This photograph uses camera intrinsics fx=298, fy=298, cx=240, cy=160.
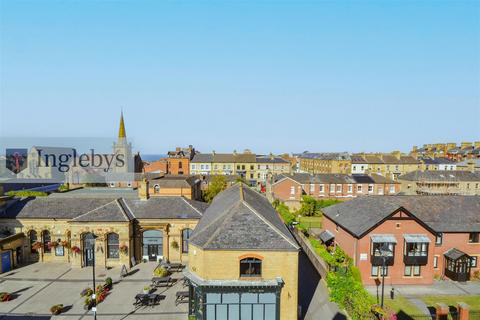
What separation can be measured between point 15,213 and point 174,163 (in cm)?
5563

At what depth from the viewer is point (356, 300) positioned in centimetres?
2075

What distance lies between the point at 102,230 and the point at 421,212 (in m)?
34.0

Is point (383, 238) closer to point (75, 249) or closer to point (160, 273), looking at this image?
point (160, 273)

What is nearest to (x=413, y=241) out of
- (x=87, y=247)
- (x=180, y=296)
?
(x=180, y=296)

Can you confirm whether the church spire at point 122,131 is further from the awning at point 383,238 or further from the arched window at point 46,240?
the awning at point 383,238

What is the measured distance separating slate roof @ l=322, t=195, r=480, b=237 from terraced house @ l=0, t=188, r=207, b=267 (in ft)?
55.0

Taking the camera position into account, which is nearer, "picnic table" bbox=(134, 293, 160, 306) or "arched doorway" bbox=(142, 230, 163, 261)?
"picnic table" bbox=(134, 293, 160, 306)

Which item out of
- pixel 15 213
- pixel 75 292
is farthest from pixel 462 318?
pixel 15 213

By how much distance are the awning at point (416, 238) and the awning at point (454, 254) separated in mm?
3206

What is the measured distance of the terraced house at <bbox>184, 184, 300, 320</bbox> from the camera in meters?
18.9

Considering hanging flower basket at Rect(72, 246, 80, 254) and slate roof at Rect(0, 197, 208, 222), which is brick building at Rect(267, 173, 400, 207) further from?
Result: hanging flower basket at Rect(72, 246, 80, 254)

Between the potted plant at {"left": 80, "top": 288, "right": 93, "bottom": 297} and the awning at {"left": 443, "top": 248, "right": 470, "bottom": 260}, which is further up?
the awning at {"left": 443, "top": 248, "right": 470, "bottom": 260}

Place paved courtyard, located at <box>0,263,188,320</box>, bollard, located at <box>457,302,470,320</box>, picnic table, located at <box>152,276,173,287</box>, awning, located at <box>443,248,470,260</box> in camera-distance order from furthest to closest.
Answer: awning, located at <box>443,248,470,260</box>, picnic table, located at <box>152,276,173,287</box>, paved courtyard, located at <box>0,263,188,320</box>, bollard, located at <box>457,302,470,320</box>

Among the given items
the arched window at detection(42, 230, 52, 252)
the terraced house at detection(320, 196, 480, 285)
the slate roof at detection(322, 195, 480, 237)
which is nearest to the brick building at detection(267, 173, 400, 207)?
the slate roof at detection(322, 195, 480, 237)
